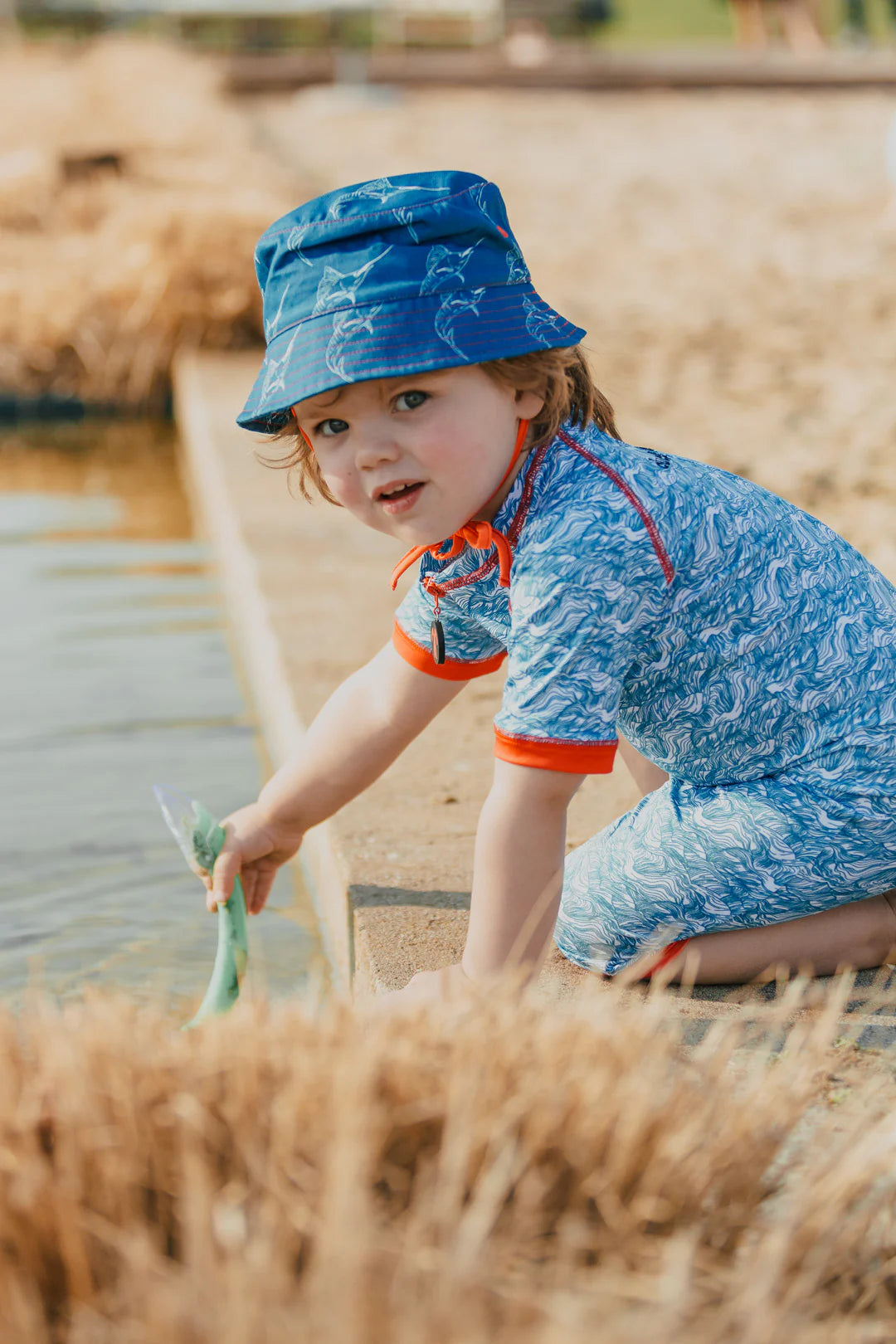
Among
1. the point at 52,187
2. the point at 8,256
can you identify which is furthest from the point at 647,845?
the point at 52,187

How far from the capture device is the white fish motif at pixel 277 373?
216 cm

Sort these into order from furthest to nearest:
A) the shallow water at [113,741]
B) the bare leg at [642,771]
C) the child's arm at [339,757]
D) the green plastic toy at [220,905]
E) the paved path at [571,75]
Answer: the paved path at [571,75] < the shallow water at [113,741] < the bare leg at [642,771] < the child's arm at [339,757] < the green plastic toy at [220,905]

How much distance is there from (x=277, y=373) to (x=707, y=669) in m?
0.76

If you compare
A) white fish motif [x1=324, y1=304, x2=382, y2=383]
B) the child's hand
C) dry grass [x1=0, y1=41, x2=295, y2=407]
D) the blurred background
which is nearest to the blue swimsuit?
white fish motif [x1=324, y1=304, x2=382, y2=383]

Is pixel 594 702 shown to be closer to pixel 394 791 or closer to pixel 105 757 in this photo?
pixel 394 791

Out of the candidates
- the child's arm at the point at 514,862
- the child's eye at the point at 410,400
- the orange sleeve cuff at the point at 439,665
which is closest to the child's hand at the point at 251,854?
the orange sleeve cuff at the point at 439,665

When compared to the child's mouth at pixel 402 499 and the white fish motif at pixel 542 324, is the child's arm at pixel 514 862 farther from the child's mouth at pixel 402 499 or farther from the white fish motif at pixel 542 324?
the white fish motif at pixel 542 324

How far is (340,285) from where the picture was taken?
213 cm

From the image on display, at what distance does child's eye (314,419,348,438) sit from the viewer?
2225 mm

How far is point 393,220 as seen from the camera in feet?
6.96

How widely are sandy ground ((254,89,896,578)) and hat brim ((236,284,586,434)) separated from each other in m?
2.32

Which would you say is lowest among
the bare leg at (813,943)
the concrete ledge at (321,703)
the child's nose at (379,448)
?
the concrete ledge at (321,703)

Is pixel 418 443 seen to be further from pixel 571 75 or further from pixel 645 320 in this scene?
pixel 571 75

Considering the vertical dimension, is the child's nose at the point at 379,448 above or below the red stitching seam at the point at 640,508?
above
